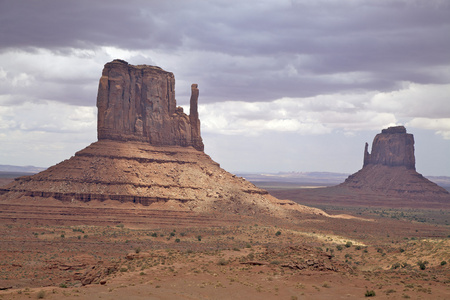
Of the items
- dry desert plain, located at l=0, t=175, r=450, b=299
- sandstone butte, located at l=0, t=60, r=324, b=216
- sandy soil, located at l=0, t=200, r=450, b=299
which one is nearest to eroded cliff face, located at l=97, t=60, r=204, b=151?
sandstone butte, located at l=0, t=60, r=324, b=216

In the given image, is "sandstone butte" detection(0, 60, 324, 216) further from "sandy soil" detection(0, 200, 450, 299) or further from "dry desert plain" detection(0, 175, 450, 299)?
"sandy soil" detection(0, 200, 450, 299)

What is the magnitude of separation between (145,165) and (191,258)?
58.7 metres

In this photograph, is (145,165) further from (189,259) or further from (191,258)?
(189,259)

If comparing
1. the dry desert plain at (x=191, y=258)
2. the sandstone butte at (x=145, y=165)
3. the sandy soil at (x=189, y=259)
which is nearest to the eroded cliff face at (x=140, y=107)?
the sandstone butte at (x=145, y=165)

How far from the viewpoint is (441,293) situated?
115ft

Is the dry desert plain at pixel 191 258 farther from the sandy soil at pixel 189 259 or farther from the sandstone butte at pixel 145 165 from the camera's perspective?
the sandstone butte at pixel 145 165

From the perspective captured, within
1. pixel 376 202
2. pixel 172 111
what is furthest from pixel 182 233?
pixel 376 202

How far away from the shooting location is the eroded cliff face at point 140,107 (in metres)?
107

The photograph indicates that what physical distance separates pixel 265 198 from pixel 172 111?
24652 millimetres

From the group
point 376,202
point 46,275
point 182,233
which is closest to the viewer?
point 46,275

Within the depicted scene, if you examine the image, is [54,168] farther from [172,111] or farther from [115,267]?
[115,267]

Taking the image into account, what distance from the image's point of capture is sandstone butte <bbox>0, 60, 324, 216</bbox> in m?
97.4

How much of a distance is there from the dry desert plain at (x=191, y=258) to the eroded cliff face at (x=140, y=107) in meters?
18.0

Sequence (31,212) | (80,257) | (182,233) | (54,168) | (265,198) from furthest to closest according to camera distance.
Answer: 1. (265,198)
2. (54,168)
3. (31,212)
4. (182,233)
5. (80,257)
